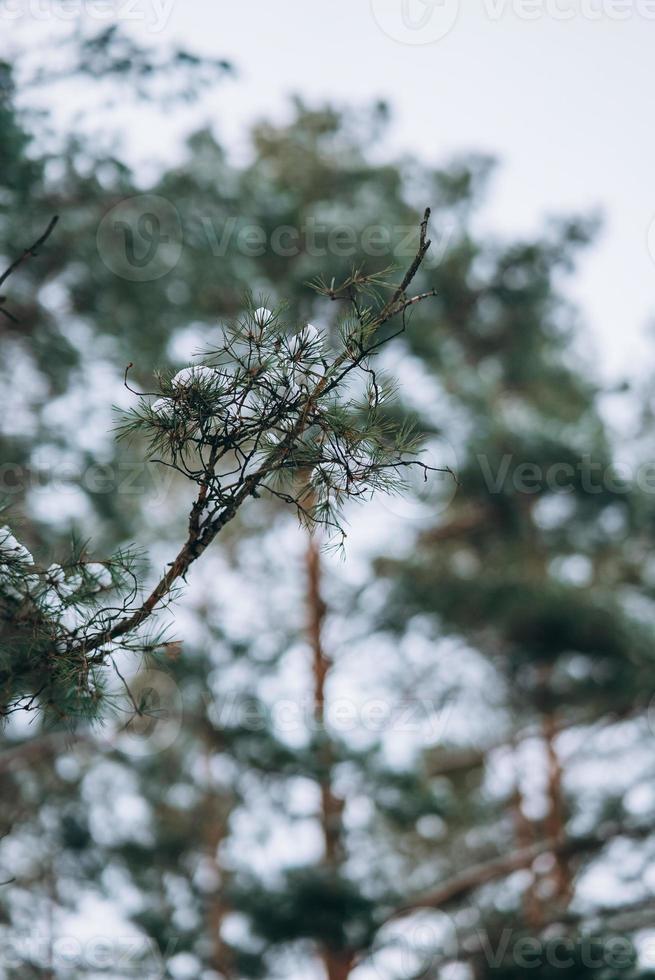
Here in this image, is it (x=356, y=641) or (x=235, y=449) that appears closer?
(x=235, y=449)

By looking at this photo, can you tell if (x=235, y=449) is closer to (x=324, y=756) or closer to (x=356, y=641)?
(x=324, y=756)

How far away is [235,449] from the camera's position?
238 cm

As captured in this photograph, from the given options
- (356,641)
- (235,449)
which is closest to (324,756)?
(356,641)

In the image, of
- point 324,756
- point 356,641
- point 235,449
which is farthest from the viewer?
point 356,641

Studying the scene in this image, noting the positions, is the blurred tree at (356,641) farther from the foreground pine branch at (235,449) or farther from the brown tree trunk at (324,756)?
the foreground pine branch at (235,449)

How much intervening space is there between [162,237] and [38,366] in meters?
1.33

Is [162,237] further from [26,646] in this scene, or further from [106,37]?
[26,646]

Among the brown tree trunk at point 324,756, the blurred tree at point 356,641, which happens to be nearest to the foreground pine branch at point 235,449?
the blurred tree at point 356,641

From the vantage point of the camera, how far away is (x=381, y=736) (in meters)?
8.22

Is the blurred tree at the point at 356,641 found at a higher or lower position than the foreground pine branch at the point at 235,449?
higher

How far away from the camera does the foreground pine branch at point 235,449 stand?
7.66 ft

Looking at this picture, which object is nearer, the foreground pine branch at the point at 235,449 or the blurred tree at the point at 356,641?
the foreground pine branch at the point at 235,449

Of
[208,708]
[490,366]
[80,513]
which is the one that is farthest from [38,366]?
[490,366]

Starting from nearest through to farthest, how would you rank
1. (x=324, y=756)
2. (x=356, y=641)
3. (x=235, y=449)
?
1. (x=235, y=449)
2. (x=324, y=756)
3. (x=356, y=641)
